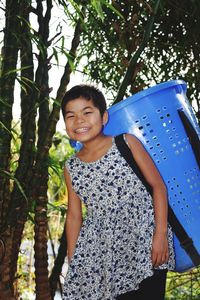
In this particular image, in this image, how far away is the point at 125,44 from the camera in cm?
240

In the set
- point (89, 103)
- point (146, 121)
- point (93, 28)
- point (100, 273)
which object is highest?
point (93, 28)

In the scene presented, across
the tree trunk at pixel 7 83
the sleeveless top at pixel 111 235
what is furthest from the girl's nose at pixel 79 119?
the tree trunk at pixel 7 83

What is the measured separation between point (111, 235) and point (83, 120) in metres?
0.31

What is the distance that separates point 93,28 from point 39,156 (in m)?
0.86

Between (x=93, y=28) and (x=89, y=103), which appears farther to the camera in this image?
(x=93, y=28)

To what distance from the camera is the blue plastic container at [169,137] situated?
1.67 meters

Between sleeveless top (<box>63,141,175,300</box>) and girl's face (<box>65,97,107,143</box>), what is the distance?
72 mm

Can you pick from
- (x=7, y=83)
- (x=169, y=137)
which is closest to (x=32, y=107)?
Answer: (x=7, y=83)

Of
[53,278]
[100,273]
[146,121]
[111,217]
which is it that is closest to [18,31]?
[146,121]

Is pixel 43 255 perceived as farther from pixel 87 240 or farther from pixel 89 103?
pixel 89 103

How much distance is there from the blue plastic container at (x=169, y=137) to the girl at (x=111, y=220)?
0.03 meters

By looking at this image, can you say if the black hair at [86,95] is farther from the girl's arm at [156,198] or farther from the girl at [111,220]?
the girl's arm at [156,198]

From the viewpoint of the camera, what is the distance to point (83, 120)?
1.67 m

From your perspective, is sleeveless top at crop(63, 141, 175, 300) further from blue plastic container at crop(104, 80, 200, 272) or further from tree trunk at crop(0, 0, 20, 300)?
tree trunk at crop(0, 0, 20, 300)
